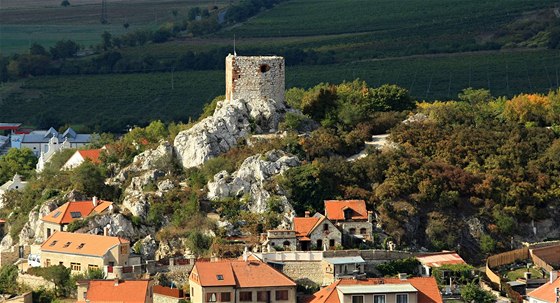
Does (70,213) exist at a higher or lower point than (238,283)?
higher

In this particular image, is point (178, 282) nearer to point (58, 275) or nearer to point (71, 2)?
point (58, 275)

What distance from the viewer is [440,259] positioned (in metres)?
73.6

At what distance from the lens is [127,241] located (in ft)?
240

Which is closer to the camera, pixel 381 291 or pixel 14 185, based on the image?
pixel 381 291

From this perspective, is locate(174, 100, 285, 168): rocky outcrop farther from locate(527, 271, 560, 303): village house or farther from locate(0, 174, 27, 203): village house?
locate(527, 271, 560, 303): village house

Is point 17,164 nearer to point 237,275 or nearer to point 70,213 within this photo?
point 70,213

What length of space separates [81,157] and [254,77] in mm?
9963

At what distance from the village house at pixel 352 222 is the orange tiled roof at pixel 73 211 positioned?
359 inches

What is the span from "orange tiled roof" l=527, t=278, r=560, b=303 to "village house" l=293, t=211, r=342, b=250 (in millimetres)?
7957

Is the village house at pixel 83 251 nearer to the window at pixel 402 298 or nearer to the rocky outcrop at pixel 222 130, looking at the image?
the rocky outcrop at pixel 222 130

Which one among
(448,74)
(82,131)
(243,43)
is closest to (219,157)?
→ (82,131)

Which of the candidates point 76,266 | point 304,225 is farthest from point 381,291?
point 76,266

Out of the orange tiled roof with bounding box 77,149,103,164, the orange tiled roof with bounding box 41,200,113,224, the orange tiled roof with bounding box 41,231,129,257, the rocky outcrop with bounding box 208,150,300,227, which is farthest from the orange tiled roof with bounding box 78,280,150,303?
the orange tiled roof with bounding box 77,149,103,164

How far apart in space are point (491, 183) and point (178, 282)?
14683 mm
